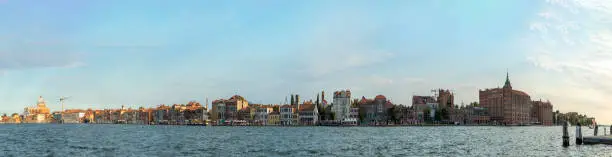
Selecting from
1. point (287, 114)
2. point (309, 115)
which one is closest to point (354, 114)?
point (309, 115)

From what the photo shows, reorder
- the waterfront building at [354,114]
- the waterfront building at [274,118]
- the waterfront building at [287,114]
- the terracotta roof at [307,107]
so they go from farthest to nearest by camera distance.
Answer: the waterfront building at [274,118] → the waterfront building at [354,114] → the waterfront building at [287,114] → the terracotta roof at [307,107]

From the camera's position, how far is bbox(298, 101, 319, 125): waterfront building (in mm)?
187625

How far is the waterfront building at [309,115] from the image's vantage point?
187625 millimetres

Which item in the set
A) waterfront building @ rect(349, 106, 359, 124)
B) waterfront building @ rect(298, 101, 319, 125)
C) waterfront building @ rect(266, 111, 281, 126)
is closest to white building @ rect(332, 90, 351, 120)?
waterfront building @ rect(349, 106, 359, 124)

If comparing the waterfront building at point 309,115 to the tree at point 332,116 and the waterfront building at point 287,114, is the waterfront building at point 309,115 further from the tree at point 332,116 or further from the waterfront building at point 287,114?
the tree at point 332,116

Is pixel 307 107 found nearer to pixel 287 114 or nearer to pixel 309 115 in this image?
pixel 309 115

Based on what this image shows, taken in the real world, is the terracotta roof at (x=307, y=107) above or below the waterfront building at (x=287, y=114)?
above

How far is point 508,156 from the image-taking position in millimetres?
50125

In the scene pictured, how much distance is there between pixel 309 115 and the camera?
189125 mm

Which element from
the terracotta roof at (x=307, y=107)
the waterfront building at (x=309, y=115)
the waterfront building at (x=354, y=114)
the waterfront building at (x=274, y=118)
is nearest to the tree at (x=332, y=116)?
the waterfront building at (x=354, y=114)

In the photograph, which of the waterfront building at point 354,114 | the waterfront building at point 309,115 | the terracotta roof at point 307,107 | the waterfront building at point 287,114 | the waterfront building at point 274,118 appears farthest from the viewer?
the waterfront building at point 274,118

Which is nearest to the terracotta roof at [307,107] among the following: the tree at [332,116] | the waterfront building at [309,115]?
the waterfront building at [309,115]

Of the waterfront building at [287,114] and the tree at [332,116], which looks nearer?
the waterfront building at [287,114]

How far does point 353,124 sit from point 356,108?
754 centimetres
